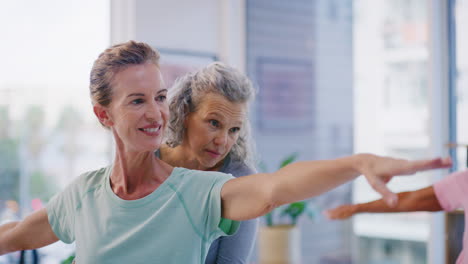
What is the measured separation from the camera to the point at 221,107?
1.97m

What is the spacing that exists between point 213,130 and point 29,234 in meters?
0.68

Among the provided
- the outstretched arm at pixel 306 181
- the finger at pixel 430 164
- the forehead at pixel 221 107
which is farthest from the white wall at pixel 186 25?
the finger at pixel 430 164

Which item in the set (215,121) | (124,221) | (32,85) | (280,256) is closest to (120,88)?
(124,221)

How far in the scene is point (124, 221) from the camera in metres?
1.47

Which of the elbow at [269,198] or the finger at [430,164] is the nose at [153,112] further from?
the finger at [430,164]

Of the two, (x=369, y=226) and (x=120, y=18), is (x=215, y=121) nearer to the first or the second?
(x=120, y=18)

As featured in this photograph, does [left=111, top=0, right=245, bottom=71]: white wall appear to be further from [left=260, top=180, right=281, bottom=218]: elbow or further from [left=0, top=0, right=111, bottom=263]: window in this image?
[left=260, top=180, right=281, bottom=218]: elbow

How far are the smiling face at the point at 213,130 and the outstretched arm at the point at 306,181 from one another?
0.59m

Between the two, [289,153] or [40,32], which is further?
[289,153]

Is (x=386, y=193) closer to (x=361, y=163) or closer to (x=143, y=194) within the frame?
(x=361, y=163)

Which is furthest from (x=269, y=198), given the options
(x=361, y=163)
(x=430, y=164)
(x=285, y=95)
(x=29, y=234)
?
(x=285, y=95)

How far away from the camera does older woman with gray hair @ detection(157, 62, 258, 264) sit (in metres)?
1.97

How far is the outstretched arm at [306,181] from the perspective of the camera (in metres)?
0.99

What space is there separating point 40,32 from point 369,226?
3147 millimetres
